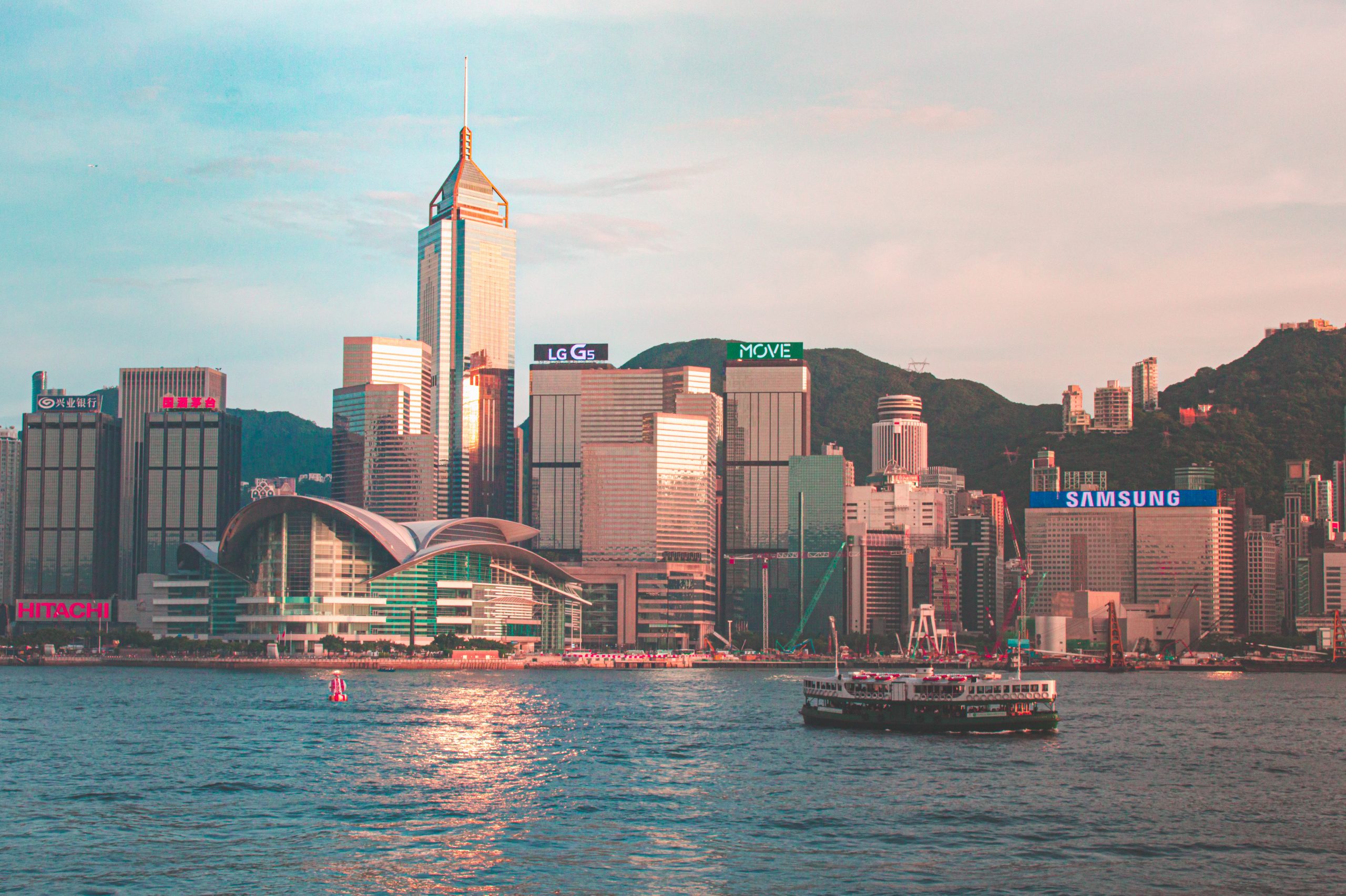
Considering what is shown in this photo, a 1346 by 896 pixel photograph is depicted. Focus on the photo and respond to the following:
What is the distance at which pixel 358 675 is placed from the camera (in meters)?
183

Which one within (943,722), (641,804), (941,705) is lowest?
(641,804)

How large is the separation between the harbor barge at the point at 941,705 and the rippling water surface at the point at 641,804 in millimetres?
2191

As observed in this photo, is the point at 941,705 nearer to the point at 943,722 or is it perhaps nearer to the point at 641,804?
the point at 943,722

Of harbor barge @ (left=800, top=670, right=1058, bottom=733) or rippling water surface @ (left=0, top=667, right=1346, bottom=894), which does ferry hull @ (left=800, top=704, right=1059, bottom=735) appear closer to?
harbor barge @ (left=800, top=670, right=1058, bottom=733)

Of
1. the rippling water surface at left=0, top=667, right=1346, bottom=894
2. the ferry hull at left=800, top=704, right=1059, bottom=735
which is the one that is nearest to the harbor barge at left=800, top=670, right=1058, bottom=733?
the ferry hull at left=800, top=704, right=1059, bottom=735

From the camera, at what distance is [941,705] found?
100812mm

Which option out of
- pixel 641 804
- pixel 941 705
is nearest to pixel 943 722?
pixel 941 705

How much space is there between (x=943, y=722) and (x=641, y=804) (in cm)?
3806

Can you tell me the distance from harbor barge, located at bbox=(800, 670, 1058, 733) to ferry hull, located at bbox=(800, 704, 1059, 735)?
0.04m

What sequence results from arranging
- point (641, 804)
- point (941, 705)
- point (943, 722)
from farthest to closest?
point (941, 705)
point (943, 722)
point (641, 804)

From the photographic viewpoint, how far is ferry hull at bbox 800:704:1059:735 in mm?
100000

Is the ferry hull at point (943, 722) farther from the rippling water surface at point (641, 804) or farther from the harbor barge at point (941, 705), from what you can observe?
the rippling water surface at point (641, 804)

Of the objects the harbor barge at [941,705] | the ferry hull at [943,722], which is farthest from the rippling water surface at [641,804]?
the harbor barge at [941,705]

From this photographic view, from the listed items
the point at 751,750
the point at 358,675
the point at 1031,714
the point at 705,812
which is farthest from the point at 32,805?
the point at 358,675
